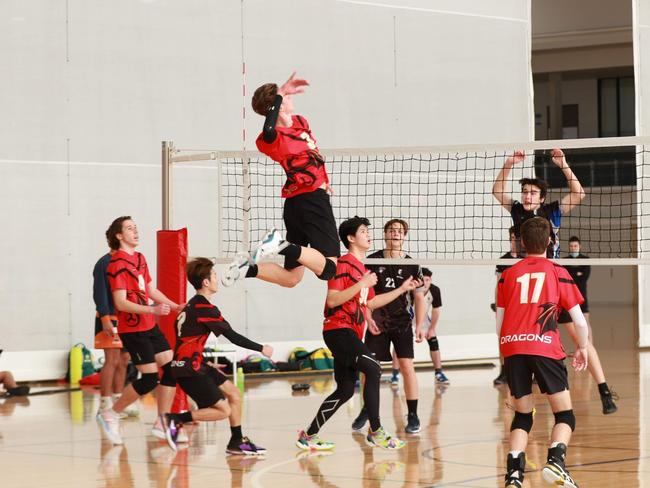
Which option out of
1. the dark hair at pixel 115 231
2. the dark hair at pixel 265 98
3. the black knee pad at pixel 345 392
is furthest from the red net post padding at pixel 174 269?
the dark hair at pixel 265 98

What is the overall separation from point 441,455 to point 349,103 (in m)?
7.82

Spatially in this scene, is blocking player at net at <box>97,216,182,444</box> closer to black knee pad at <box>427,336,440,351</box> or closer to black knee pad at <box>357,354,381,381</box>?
black knee pad at <box>357,354,381,381</box>

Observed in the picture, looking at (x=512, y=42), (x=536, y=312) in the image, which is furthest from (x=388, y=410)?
(x=512, y=42)

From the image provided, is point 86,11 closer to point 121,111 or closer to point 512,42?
point 121,111

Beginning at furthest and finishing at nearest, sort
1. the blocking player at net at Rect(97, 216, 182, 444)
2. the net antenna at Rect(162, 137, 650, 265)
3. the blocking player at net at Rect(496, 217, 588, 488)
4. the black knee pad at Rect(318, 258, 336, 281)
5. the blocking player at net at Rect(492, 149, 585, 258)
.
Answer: the net antenna at Rect(162, 137, 650, 265) < the blocking player at net at Rect(492, 149, 585, 258) < the blocking player at net at Rect(97, 216, 182, 444) < the black knee pad at Rect(318, 258, 336, 281) < the blocking player at net at Rect(496, 217, 588, 488)

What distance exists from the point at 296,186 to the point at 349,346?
1165 mm

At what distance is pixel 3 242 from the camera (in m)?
12.5

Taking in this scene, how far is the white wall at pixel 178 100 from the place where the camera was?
41.5 ft

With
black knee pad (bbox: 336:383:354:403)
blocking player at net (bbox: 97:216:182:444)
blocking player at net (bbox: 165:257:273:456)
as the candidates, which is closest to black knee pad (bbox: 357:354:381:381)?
black knee pad (bbox: 336:383:354:403)

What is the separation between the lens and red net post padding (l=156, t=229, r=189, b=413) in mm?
9055

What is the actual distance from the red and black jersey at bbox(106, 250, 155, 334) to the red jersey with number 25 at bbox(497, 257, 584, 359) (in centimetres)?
333

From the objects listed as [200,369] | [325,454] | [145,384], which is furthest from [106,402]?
[325,454]

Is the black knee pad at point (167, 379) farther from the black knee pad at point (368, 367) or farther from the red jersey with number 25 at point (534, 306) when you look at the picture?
the red jersey with number 25 at point (534, 306)

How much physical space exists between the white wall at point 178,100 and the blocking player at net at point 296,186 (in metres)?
6.24
